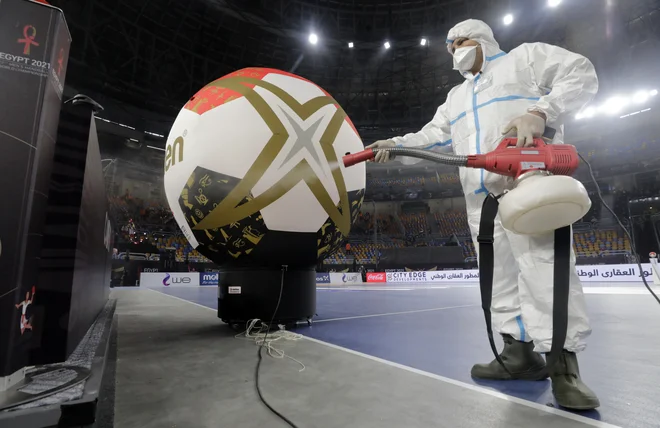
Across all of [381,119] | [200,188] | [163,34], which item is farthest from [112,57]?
[200,188]

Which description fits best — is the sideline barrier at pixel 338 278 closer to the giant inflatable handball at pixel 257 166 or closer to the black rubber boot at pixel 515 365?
the giant inflatable handball at pixel 257 166

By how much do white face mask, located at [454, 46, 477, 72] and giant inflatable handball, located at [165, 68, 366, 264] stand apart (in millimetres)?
883

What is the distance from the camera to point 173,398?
1273 millimetres

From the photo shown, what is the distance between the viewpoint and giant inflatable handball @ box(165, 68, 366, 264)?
7.12ft

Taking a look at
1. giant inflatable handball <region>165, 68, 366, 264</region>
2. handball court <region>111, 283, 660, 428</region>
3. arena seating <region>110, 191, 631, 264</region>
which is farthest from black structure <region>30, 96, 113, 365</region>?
arena seating <region>110, 191, 631, 264</region>

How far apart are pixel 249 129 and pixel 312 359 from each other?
4.60 ft

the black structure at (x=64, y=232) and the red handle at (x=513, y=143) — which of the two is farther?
the red handle at (x=513, y=143)

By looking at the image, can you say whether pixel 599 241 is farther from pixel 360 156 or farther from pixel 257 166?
pixel 257 166

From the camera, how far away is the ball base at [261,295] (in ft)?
8.18

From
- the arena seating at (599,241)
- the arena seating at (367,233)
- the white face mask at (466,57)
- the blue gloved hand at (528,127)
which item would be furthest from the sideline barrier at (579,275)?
the blue gloved hand at (528,127)

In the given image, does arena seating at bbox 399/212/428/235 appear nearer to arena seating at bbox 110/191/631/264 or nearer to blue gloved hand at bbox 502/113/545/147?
arena seating at bbox 110/191/631/264

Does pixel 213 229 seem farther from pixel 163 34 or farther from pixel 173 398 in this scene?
pixel 163 34

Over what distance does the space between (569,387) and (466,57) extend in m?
1.59

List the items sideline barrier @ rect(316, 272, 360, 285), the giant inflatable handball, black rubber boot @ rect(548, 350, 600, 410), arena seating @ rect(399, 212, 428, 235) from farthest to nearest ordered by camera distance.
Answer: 1. arena seating @ rect(399, 212, 428, 235)
2. sideline barrier @ rect(316, 272, 360, 285)
3. the giant inflatable handball
4. black rubber boot @ rect(548, 350, 600, 410)
